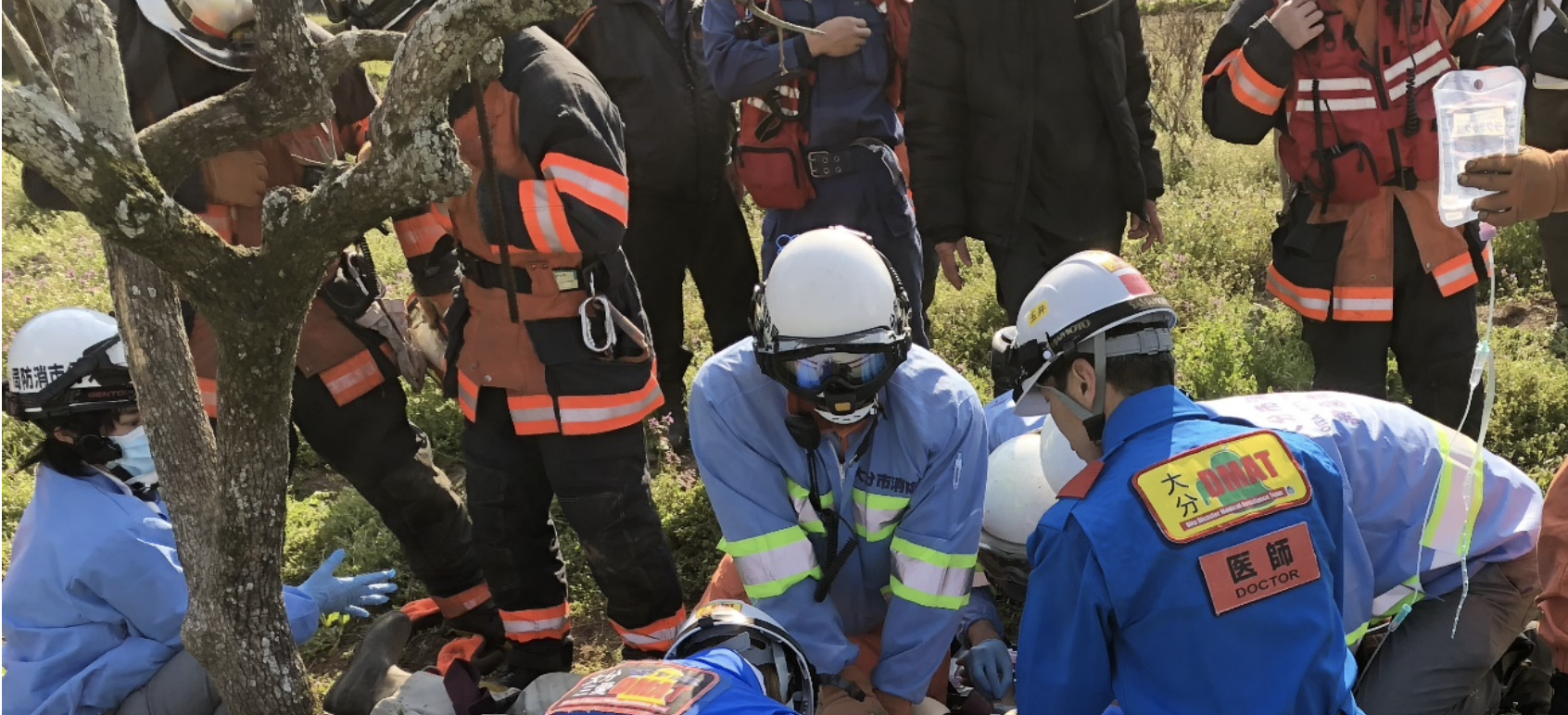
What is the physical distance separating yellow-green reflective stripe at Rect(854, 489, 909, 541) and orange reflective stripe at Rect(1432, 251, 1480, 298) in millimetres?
2220

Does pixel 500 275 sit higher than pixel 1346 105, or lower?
higher

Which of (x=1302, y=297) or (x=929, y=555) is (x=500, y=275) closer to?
(x=929, y=555)

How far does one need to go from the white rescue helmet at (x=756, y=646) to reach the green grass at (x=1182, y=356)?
210 cm

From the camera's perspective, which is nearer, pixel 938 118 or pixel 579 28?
pixel 938 118

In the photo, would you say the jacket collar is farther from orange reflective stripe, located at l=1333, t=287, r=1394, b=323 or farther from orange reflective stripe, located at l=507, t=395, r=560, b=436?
orange reflective stripe, located at l=1333, t=287, r=1394, b=323

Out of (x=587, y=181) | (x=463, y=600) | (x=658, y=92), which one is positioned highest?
(x=658, y=92)

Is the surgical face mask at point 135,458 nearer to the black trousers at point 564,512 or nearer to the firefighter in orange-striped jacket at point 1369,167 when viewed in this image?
the black trousers at point 564,512

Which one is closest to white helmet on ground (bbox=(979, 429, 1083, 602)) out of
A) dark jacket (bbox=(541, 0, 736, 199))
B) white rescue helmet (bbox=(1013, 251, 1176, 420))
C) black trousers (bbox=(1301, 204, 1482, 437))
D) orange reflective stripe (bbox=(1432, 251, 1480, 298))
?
white rescue helmet (bbox=(1013, 251, 1176, 420))

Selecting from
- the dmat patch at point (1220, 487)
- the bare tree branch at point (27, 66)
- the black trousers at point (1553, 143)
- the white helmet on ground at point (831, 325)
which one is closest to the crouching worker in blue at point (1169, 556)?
the dmat patch at point (1220, 487)

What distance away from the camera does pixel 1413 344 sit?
4.70 m

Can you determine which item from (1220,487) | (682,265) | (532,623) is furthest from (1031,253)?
(1220,487)

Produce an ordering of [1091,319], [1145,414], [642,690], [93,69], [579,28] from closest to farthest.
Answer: [642,690]
[93,69]
[1145,414]
[1091,319]
[579,28]

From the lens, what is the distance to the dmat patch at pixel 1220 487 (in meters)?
2.53

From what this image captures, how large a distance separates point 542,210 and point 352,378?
3.61ft
